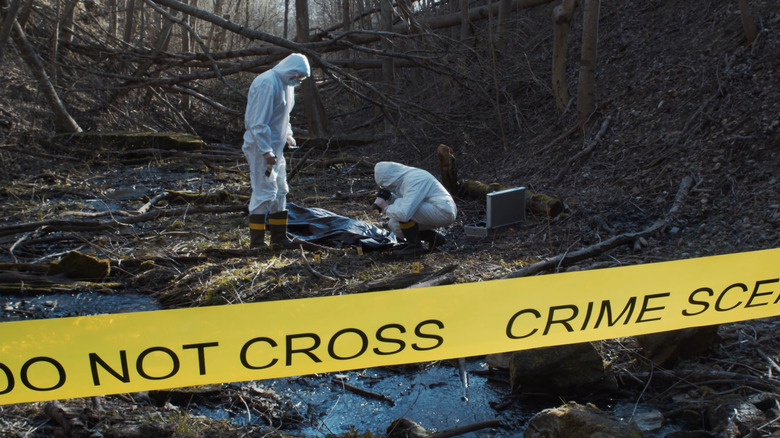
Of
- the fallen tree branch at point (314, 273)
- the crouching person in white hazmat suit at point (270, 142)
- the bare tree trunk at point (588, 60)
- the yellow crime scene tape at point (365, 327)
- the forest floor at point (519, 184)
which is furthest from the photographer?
the bare tree trunk at point (588, 60)

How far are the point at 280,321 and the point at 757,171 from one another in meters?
5.45

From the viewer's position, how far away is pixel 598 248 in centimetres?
503

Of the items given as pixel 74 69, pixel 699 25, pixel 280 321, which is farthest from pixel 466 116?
pixel 280 321

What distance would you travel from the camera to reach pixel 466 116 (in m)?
11.6

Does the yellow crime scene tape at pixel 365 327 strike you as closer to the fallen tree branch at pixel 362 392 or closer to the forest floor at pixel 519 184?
the forest floor at pixel 519 184

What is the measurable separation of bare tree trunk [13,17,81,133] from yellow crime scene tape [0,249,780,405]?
9552 mm

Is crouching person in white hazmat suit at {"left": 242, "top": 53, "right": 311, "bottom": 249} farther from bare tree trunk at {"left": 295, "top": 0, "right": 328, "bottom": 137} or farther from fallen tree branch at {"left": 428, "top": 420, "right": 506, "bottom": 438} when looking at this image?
bare tree trunk at {"left": 295, "top": 0, "right": 328, "bottom": 137}

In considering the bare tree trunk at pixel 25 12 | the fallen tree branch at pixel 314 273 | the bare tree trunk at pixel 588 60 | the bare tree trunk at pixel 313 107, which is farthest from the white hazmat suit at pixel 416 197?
the bare tree trunk at pixel 25 12

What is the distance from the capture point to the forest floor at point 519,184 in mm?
3326

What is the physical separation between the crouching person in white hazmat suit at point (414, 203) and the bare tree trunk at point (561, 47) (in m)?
4.44

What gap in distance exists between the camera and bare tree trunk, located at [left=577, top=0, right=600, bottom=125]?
824cm

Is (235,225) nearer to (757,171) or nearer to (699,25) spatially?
(757,171)

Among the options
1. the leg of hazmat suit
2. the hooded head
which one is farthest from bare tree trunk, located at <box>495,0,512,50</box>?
the leg of hazmat suit

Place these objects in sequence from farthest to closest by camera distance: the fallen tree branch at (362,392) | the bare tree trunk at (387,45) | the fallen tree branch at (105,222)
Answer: the bare tree trunk at (387,45)
the fallen tree branch at (105,222)
the fallen tree branch at (362,392)
